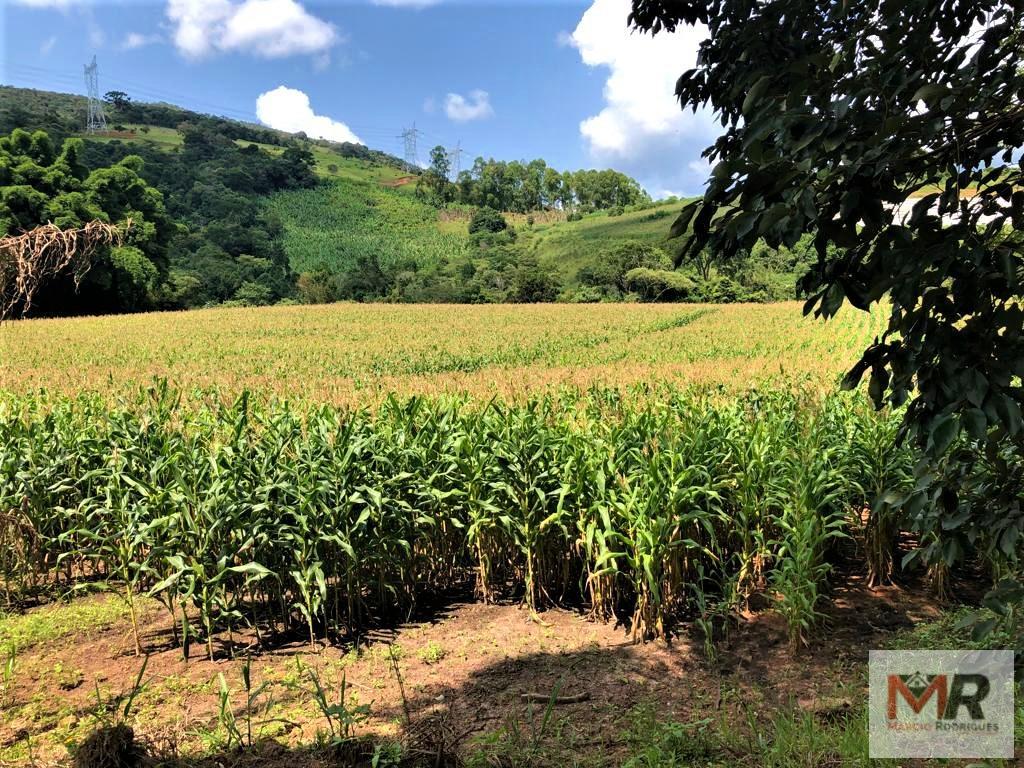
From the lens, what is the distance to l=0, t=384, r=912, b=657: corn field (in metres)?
4.37

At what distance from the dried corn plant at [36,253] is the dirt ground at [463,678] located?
361 cm

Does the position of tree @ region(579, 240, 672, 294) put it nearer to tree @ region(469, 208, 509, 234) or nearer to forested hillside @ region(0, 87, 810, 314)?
forested hillside @ region(0, 87, 810, 314)

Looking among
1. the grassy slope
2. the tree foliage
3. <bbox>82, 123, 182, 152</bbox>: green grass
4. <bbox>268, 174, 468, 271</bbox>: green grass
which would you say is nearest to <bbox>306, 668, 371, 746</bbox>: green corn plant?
the tree foliage

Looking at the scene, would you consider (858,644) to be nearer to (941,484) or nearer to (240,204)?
(941,484)

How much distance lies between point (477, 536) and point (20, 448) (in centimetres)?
417

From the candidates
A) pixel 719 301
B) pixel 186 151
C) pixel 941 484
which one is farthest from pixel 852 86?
pixel 186 151

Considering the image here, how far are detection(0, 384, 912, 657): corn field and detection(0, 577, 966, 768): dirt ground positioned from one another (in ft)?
0.75

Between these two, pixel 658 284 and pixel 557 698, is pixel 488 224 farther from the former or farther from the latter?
pixel 557 698

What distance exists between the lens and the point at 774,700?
11.8 ft

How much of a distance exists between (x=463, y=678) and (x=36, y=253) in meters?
5.91

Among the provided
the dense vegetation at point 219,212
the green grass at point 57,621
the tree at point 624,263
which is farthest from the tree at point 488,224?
the green grass at point 57,621

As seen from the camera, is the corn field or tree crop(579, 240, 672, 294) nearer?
the corn field

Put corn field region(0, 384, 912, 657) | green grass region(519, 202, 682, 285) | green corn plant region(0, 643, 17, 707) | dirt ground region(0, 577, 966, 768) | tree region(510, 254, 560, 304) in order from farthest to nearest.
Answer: green grass region(519, 202, 682, 285)
tree region(510, 254, 560, 304)
corn field region(0, 384, 912, 657)
green corn plant region(0, 643, 17, 707)
dirt ground region(0, 577, 966, 768)

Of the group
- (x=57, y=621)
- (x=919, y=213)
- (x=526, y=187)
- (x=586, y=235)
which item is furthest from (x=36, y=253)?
(x=526, y=187)
